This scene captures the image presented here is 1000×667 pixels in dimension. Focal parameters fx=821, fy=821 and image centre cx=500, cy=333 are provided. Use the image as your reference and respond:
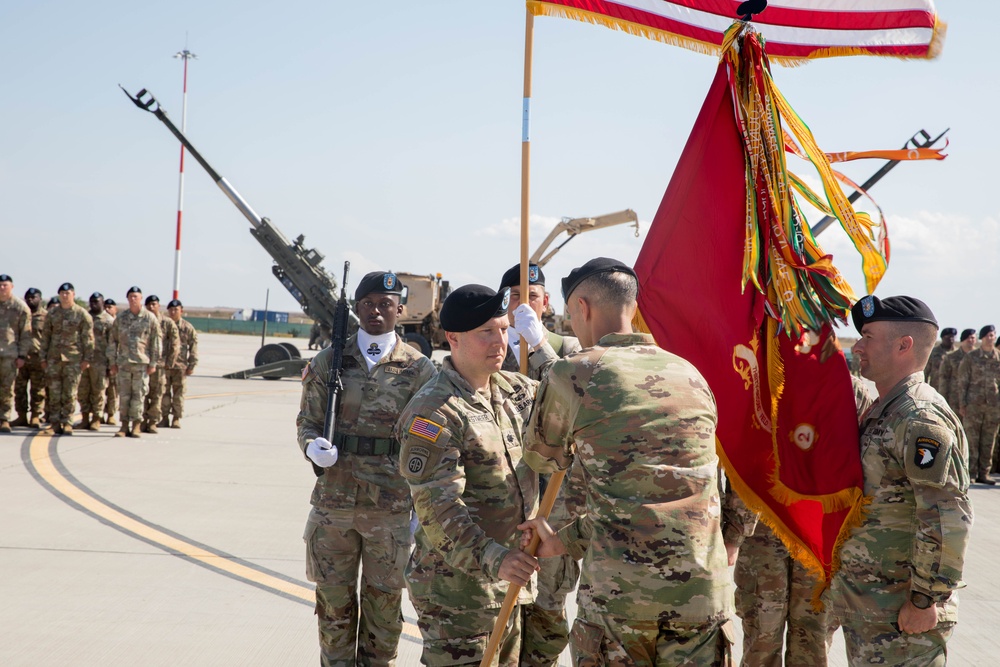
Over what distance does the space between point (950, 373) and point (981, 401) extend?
0.67 metres

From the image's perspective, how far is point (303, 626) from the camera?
4559 millimetres

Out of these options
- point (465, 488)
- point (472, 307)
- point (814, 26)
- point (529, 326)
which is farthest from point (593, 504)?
point (814, 26)

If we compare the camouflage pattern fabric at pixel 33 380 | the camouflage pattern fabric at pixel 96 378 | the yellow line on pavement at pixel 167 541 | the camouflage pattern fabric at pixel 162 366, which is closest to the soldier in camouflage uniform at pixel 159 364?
the camouflage pattern fabric at pixel 162 366

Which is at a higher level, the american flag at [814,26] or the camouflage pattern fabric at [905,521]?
the american flag at [814,26]

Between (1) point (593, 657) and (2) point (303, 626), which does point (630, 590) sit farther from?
(2) point (303, 626)

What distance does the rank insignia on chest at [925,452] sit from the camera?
273 cm

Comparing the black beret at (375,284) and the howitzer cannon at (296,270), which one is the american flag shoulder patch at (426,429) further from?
the howitzer cannon at (296,270)

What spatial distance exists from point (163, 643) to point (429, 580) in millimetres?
2178

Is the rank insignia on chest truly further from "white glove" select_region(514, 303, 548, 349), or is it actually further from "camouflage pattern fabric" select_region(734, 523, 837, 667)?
"white glove" select_region(514, 303, 548, 349)

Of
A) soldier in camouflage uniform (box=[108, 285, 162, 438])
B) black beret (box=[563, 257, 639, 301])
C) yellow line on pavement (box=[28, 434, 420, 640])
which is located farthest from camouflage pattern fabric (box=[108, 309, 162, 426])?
black beret (box=[563, 257, 639, 301])

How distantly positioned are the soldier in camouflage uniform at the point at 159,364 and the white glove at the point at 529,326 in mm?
8640

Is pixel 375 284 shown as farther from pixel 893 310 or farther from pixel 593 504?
pixel 893 310

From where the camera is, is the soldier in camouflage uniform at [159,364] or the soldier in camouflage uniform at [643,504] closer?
the soldier in camouflage uniform at [643,504]

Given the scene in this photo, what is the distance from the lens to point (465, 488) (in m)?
2.80
